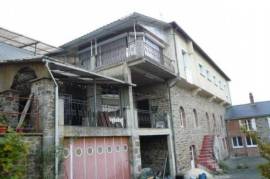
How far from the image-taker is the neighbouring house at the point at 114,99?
794cm

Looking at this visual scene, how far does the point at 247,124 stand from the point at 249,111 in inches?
75.0

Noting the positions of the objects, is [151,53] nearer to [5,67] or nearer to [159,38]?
[159,38]

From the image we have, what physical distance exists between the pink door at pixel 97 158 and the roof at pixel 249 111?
2230 cm

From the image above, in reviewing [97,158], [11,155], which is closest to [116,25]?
[97,158]

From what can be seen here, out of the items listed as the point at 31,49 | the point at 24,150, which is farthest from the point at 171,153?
the point at 31,49

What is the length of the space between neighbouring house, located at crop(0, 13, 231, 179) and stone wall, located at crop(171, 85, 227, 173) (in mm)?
70

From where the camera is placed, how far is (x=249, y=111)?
29.9 meters

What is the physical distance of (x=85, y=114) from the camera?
11883 mm

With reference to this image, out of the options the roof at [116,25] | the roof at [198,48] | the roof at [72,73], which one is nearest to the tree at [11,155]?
the roof at [72,73]

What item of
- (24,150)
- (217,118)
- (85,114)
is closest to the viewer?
(24,150)

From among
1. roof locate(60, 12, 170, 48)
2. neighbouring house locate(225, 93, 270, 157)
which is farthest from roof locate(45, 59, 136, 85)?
neighbouring house locate(225, 93, 270, 157)

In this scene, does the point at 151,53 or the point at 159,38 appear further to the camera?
the point at 159,38

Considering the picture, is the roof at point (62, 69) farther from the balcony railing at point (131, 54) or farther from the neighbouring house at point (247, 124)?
the neighbouring house at point (247, 124)

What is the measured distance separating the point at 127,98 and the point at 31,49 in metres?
7.12
